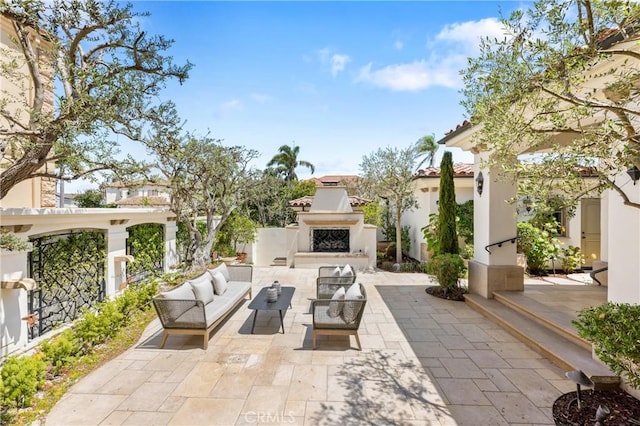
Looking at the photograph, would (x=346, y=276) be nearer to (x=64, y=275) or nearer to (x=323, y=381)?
(x=323, y=381)

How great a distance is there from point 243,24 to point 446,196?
7.45m

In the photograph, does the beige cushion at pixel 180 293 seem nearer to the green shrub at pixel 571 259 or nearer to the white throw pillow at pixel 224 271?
the white throw pillow at pixel 224 271

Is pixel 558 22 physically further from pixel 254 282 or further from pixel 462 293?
pixel 254 282

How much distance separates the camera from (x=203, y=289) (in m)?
5.96

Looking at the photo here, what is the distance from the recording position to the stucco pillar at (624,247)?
367cm

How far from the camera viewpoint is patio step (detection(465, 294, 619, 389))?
12.8 ft

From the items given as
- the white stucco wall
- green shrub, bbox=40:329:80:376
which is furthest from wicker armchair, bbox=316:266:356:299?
the white stucco wall

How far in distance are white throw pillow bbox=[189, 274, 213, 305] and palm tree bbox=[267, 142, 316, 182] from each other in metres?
20.4

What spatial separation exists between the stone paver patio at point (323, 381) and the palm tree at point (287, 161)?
69.9ft

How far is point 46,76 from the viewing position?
5.72 m

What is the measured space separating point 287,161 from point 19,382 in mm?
24192

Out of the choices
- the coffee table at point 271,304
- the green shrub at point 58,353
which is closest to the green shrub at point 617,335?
the coffee table at point 271,304

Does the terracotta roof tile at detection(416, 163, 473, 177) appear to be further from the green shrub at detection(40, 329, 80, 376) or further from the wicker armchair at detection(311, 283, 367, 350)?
the green shrub at detection(40, 329, 80, 376)
